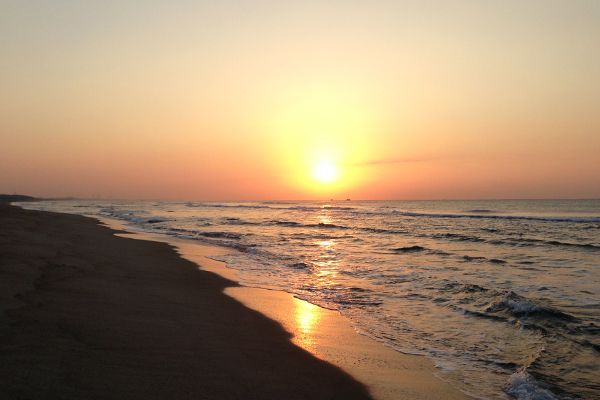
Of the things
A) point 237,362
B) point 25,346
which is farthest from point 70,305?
point 237,362

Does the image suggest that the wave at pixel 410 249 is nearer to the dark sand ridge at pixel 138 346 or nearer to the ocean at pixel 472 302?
the ocean at pixel 472 302

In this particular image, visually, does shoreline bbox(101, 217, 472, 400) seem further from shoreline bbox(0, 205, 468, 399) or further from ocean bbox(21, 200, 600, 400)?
ocean bbox(21, 200, 600, 400)

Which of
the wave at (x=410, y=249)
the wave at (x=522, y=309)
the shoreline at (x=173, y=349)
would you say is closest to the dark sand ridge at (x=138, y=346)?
the shoreline at (x=173, y=349)

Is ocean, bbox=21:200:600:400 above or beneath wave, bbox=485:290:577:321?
beneath

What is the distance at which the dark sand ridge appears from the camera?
183 inches

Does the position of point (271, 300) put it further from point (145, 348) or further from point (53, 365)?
point (53, 365)

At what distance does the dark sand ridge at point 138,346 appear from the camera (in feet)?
15.2

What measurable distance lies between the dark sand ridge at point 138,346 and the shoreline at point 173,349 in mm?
16

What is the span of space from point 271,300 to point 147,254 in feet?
29.3

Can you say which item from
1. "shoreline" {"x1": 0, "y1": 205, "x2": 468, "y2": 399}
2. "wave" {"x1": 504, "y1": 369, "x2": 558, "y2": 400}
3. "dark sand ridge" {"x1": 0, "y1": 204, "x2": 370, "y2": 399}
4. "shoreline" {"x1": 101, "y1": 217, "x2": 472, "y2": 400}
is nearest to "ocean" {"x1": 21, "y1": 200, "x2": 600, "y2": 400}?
"wave" {"x1": 504, "y1": 369, "x2": 558, "y2": 400}

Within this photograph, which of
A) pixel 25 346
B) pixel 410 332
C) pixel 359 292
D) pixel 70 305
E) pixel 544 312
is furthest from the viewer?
pixel 359 292

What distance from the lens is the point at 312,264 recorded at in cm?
1759

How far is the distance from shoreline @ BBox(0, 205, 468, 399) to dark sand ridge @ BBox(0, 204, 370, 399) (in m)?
0.02

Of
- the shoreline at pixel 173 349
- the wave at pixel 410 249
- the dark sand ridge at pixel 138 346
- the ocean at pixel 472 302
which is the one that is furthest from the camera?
the wave at pixel 410 249
